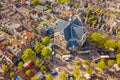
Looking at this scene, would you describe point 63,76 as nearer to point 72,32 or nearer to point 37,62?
point 37,62

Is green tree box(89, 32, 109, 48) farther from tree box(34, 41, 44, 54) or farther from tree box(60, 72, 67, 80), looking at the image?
tree box(60, 72, 67, 80)

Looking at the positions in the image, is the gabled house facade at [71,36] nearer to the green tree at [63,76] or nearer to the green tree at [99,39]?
the green tree at [99,39]

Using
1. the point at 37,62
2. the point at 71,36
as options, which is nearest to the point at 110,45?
the point at 71,36

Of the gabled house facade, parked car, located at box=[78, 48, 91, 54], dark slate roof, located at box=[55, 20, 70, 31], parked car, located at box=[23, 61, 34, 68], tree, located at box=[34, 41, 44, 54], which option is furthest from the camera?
dark slate roof, located at box=[55, 20, 70, 31]

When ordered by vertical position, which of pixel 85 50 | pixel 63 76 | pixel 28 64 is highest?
pixel 85 50

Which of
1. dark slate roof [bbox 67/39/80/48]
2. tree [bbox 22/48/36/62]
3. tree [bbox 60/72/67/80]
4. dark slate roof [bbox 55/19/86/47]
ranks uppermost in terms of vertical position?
dark slate roof [bbox 55/19/86/47]

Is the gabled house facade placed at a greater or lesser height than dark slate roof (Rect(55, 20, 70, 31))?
lesser

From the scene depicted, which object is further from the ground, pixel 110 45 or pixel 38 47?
pixel 38 47

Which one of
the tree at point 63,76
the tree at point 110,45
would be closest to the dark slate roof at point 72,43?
the tree at point 110,45

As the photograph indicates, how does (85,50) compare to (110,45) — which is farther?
(85,50)

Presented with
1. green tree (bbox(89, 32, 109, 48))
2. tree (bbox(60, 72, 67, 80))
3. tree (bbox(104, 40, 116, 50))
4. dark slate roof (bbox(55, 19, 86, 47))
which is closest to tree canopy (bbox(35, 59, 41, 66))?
tree (bbox(60, 72, 67, 80))

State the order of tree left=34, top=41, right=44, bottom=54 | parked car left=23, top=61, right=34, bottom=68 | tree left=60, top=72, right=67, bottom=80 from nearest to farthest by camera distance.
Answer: tree left=60, top=72, right=67, bottom=80
parked car left=23, top=61, right=34, bottom=68
tree left=34, top=41, right=44, bottom=54
